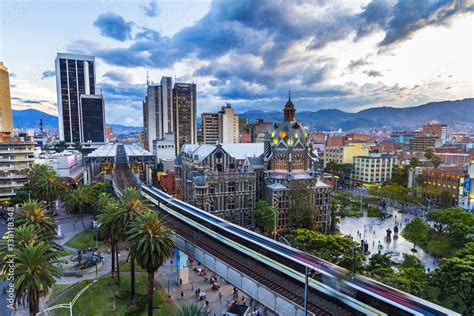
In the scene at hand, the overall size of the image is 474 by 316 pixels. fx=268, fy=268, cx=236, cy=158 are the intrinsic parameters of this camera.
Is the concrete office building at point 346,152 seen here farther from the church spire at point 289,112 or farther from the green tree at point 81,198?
the green tree at point 81,198

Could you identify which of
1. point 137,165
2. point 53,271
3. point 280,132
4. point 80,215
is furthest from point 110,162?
point 53,271

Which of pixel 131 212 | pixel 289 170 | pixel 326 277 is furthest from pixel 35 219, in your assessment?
pixel 289 170

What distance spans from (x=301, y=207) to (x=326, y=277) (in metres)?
44.9

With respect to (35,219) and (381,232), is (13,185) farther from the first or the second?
(381,232)

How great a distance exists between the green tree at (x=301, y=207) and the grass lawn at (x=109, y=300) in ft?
127

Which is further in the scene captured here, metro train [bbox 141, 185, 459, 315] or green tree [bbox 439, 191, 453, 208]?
green tree [bbox 439, 191, 453, 208]

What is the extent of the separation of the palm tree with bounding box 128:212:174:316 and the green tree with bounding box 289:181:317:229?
43497mm

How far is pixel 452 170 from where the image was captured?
101812 millimetres

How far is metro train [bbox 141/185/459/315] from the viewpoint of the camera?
72.5 ft

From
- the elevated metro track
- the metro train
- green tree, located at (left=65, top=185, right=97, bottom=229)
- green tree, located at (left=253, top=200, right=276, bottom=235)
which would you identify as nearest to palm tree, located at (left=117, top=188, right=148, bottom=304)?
the elevated metro track

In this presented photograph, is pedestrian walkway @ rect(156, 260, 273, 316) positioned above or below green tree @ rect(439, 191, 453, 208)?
below

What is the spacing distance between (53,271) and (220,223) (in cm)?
2366

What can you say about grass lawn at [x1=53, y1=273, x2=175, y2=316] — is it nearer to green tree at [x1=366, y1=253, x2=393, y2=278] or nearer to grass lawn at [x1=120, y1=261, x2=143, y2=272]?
grass lawn at [x1=120, y1=261, x2=143, y2=272]

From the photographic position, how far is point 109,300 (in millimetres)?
40750
